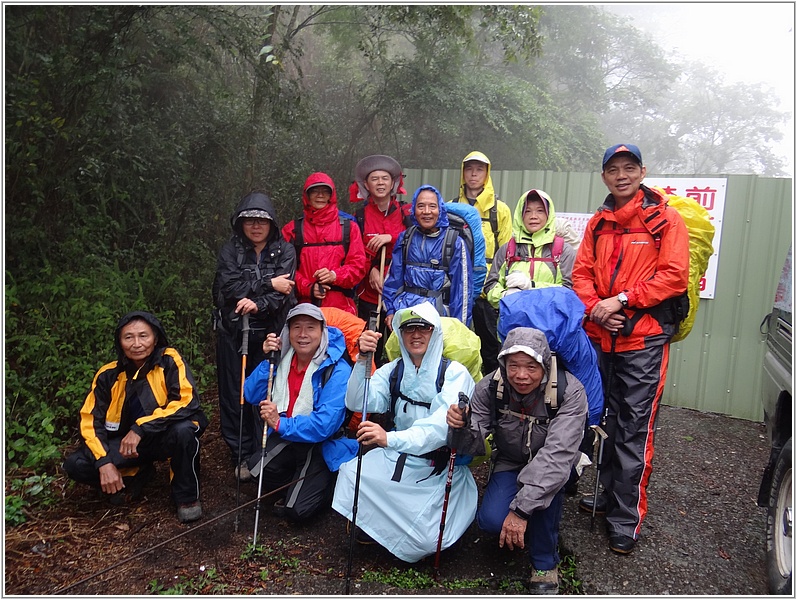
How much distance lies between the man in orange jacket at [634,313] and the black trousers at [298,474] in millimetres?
2018

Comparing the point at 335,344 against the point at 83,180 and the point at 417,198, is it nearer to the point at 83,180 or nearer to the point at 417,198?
the point at 417,198

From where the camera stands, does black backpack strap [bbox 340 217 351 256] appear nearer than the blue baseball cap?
No

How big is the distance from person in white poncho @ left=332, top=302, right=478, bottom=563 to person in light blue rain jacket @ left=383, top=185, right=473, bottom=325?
95 centimetres

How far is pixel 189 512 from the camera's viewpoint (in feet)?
13.6

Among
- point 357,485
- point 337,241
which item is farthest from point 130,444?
point 337,241

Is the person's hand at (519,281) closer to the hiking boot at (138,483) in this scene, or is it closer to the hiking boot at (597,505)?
the hiking boot at (597,505)

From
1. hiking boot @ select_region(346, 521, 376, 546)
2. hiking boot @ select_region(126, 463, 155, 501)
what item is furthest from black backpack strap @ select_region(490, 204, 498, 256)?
hiking boot @ select_region(126, 463, 155, 501)

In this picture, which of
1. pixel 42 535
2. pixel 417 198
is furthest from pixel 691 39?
pixel 42 535

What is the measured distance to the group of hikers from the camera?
347 cm

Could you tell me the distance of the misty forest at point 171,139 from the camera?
19.2 feet

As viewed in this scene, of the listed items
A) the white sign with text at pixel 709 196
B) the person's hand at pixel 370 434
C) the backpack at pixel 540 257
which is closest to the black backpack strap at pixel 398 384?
the person's hand at pixel 370 434

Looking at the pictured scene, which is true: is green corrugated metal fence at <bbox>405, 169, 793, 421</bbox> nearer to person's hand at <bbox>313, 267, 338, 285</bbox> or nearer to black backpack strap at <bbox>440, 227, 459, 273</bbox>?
black backpack strap at <bbox>440, 227, 459, 273</bbox>

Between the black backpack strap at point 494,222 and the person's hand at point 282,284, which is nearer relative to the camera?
the person's hand at point 282,284

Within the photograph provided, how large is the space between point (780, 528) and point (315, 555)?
279cm
